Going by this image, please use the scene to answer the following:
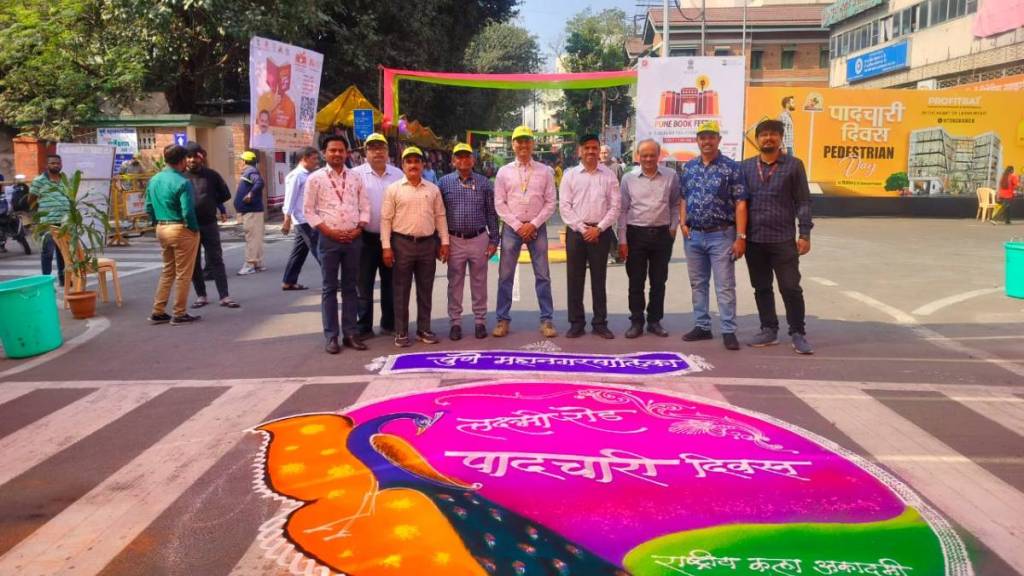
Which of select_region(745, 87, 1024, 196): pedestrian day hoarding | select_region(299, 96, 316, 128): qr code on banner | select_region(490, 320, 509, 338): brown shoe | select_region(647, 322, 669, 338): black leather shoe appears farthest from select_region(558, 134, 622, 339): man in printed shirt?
select_region(745, 87, 1024, 196): pedestrian day hoarding

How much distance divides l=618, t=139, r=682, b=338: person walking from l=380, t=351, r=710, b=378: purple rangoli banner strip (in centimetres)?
91

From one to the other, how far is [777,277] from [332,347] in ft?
13.4

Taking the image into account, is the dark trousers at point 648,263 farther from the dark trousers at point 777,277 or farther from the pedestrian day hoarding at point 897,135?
the pedestrian day hoarding at point 897,135

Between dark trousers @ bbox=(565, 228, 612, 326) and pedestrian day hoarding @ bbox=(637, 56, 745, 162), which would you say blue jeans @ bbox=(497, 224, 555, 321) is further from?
pedestrian day hoarding @ bbox=(637, 56, 745, 162)

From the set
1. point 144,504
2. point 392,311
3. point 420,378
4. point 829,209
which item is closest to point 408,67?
point 829,209

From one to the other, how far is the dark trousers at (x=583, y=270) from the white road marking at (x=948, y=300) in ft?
12.5

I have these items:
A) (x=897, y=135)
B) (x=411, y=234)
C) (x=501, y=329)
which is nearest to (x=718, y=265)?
(x=501, y=329)

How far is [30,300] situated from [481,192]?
426 cm

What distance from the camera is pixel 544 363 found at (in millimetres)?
6617

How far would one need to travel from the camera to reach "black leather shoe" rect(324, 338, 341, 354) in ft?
23.6

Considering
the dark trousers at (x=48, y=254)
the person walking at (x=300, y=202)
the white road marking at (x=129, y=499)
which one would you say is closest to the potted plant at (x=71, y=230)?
the dark trousers at (x=48, y=254)

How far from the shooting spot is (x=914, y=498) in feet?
12.8

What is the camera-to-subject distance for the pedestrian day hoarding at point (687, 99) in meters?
10.0

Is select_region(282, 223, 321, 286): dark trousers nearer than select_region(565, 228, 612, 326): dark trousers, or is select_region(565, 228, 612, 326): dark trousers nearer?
select_region(565, 228, 612, 326): dark trousers
